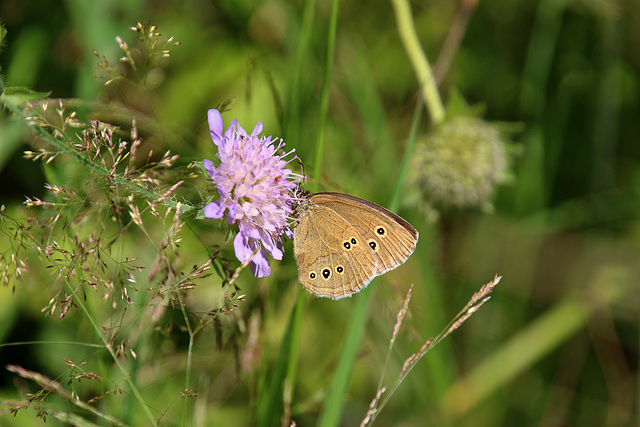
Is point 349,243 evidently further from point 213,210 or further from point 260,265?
point 213,210

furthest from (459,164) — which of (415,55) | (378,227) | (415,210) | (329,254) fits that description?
(329,254)

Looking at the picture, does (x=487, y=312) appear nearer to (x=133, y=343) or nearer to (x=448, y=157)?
(x=448, y=157)

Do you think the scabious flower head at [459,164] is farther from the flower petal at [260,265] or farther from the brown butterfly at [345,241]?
the flower petal at [260,265]

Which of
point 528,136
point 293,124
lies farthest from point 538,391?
point 293,124

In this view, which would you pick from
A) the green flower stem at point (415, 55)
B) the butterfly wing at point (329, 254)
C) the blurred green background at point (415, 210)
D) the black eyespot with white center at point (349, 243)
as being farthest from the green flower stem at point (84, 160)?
the green flower stem at point (415, 55)

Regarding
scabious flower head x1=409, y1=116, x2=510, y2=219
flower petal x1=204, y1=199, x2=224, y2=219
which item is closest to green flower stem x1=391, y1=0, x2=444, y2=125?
Answer: scabious flower head x1=409, y1=116, x2=510, y2=219

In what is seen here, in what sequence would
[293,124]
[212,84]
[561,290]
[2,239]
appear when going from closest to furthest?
[293,124] < [2,239] < [212,84] < [561,290]

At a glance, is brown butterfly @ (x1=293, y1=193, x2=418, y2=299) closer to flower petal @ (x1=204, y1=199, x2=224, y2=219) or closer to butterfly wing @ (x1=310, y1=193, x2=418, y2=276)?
butterfly wing @ (x1=310, y1=193, x2=418, y2=276)

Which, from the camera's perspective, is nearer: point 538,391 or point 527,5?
point 538,391
